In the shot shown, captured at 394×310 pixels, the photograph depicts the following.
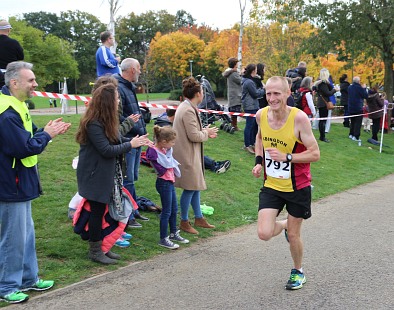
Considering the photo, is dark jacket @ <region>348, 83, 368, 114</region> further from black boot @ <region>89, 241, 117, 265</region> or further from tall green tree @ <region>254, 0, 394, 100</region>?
black boot @ <region>89, 241, 117, 265</region>

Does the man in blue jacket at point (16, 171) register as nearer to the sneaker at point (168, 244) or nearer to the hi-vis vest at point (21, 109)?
the hi-vis vest at point (21, 109)

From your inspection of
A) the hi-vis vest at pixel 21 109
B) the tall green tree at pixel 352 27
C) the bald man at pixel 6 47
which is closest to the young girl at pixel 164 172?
the hi-vis vest at pixel 21 109

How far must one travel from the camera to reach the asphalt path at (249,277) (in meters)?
4.45

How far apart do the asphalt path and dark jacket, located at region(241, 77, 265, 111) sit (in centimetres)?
590

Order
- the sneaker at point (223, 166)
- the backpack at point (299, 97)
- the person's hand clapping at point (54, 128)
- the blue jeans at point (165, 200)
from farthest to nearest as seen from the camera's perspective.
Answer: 1. the backpack at point (299, 97)
2. the sneaker at point (223, 166)
3. the blue jeans at point (165, 200)
4. the person's hand clapping at point (54, 128)

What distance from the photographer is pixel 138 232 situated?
6621 millimetres

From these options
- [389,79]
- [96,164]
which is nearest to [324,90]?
[389,79]

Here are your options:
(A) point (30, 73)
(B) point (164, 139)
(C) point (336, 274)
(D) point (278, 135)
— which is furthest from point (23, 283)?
(C) point (336, 274)

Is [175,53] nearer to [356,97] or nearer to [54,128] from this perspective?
[356,97]

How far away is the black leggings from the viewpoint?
17.4 feet

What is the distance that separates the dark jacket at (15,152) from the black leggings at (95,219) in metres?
0.93

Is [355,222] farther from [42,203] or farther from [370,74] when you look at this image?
[370,74]

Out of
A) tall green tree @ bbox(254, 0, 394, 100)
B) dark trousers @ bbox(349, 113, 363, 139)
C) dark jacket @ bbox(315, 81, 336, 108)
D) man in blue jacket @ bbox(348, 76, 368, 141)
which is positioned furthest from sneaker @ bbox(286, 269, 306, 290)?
tall green tree @ bbox(254, 0, 394, 100)

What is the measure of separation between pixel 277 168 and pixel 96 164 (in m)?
1.97
